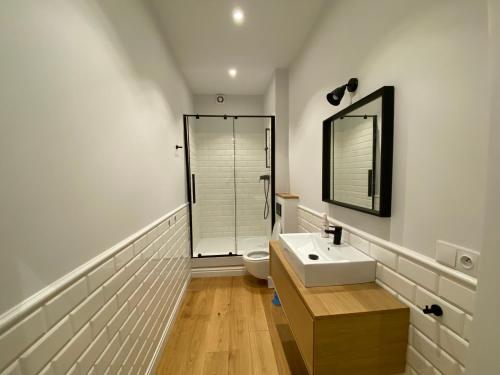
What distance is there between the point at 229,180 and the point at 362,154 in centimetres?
250

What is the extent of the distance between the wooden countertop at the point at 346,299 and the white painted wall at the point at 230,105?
2.96 metres

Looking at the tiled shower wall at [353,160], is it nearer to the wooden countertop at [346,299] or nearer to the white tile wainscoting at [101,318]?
the wooden countertop at [346,299]

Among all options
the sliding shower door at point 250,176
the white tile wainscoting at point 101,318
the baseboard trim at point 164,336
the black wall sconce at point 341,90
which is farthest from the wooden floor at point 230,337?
the black wall sconce at point 341,90

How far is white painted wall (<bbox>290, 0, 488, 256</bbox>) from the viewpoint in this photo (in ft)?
2.20

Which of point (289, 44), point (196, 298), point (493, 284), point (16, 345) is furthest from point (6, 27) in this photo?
point (196, 298)

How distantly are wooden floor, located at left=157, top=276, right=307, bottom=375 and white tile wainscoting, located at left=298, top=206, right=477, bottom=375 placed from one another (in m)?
0.91

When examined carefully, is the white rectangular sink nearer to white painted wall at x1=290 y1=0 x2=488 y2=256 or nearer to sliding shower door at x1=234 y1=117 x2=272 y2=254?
white painted wall at x1=290 y1=0 x2=488 y2=256

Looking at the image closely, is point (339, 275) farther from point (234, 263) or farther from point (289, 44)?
point (289, 44)

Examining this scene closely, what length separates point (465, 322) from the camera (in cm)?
69

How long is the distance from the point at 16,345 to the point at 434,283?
4.29 ft

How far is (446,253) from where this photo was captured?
759 millimetres

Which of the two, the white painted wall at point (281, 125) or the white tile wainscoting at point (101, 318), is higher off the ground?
the white painted wall at point (281, 125)

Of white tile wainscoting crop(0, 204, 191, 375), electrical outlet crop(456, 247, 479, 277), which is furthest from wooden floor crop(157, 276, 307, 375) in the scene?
electrical outlet crop(456, 247, 479, 277)

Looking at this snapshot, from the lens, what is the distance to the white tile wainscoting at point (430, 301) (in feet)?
2.31
